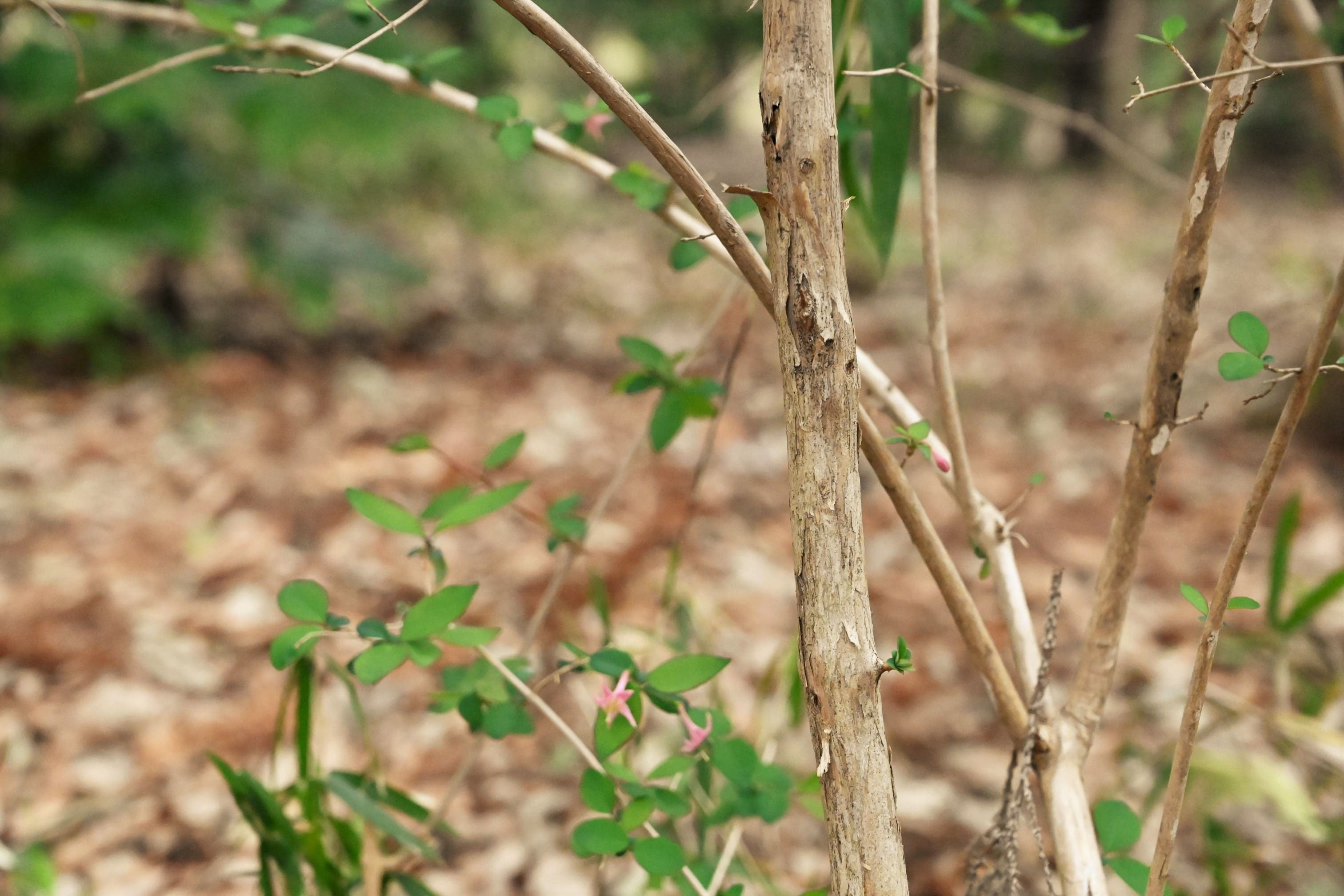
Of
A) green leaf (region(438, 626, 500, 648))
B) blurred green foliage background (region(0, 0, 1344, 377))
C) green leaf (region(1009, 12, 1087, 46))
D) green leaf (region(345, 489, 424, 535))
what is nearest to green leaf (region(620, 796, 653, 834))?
green leaf (region(438, 626, 500, 648))

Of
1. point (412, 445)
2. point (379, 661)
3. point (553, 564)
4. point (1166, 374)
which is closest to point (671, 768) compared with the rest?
point (379, 661)

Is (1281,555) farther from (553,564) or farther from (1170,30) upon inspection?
(553,564)

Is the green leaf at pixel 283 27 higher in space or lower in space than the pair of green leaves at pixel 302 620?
higher

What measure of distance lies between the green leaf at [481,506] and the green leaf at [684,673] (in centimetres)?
18

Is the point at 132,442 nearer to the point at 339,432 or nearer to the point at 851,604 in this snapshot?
the point at 339,432

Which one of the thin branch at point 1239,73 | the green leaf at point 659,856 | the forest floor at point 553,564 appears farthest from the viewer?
the forest floor at point 553,564

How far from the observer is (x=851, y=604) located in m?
0.51

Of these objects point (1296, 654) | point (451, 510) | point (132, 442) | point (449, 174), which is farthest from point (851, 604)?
point (449, 174)

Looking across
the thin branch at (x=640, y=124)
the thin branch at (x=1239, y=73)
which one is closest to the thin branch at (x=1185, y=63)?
the thin branch at (x=1239, y=73)

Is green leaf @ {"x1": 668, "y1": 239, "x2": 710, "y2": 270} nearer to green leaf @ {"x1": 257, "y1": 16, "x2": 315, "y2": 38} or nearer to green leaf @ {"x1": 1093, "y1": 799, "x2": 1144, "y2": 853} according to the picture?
green leaf @ {"x1": 257, "y1": 16, "x2": 315, "y2": 38}

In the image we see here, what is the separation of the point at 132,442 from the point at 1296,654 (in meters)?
2.60

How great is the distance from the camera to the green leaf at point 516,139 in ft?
2.41

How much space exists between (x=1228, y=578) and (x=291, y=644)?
625 millimetres

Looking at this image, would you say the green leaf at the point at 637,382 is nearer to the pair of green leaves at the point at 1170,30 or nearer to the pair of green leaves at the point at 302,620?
the pair of green leaves at the point at 302,620
